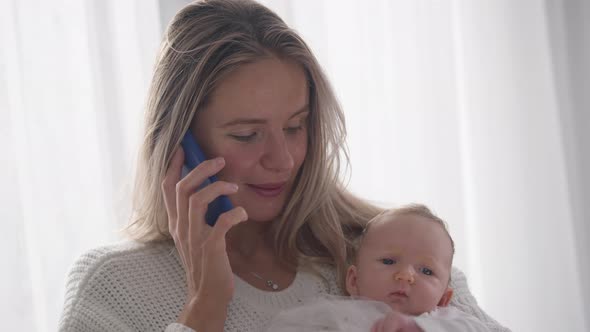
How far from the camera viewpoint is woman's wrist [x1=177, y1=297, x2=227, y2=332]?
60.2 inches

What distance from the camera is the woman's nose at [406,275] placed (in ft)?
5.19

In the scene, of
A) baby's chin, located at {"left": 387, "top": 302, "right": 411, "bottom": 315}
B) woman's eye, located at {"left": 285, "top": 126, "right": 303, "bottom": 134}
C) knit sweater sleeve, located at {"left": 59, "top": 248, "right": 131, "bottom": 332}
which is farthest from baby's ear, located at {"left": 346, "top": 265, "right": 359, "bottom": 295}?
knit sweater sleeve, located at {"left": 59, "top": 248, "right": 131, "bottom": 332}

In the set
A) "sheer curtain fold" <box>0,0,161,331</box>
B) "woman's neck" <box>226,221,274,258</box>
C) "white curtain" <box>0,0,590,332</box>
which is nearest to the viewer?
"woman's neck" <box>226,221,274,258</box>

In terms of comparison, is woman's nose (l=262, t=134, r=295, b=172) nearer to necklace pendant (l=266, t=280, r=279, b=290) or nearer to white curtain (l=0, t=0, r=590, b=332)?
necklace pendant (l=266, t=280, r=279, b=290)

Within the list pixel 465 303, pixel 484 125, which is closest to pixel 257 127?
pixel 465 303

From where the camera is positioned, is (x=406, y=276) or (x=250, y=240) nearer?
(x=406, y=276)

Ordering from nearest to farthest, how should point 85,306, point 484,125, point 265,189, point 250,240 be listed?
point 85,306 → point 265,189 → point 250,240 → point 484,125

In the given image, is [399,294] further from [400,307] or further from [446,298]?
[446,298]

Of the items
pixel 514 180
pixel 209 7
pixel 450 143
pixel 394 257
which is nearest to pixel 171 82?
pixel 209 7

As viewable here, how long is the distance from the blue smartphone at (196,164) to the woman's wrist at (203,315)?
187 millimetres

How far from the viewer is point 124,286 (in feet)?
5.37

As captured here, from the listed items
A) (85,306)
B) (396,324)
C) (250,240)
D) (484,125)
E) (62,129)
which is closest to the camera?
(396,324)

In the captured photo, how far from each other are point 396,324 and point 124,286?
58 cm

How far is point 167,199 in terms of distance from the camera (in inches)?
64.8
